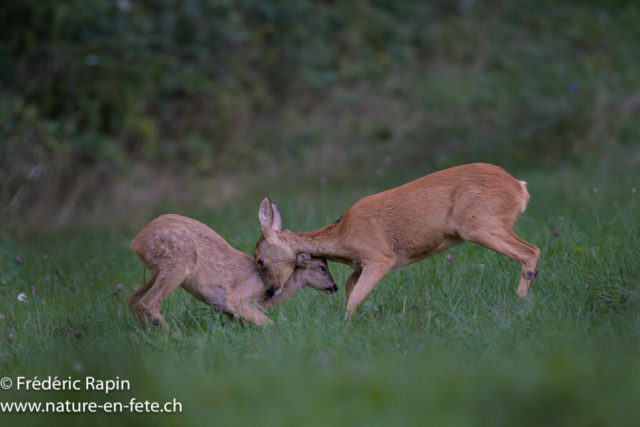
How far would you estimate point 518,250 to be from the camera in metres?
5.55

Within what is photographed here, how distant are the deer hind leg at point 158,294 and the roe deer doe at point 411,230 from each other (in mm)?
828

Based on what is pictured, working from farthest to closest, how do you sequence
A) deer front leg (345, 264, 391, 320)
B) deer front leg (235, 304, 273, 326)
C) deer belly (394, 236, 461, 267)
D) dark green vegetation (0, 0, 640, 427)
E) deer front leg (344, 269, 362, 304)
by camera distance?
deer front leg (344, 269, 362, 304) < deer belly (394, 236, 461, 267) < deer front leg (345, 264, 391, 320) < deer front leg (235, 304, 273, 326) < dark green vegetation (0, 0, 640, 427)

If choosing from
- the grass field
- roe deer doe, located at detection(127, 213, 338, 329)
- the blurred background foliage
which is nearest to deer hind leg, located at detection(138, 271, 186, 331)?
roe deer doe, located at detection(127, 213, 338, 329)

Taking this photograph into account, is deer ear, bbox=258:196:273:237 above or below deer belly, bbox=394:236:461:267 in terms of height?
above

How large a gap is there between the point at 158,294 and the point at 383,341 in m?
2.01

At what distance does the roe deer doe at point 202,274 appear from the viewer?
5539mm

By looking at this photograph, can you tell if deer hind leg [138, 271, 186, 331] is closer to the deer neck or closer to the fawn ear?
the fawn ear

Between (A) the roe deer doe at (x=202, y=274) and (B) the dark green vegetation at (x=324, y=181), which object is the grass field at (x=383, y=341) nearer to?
(B) the dark green vegetation at (x=324, y=181)

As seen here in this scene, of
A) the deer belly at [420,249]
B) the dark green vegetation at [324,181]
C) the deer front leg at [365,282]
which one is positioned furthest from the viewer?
the deer belly at [420,249]

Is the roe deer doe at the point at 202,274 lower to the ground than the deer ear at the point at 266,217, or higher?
lower

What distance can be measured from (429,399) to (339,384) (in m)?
0.46

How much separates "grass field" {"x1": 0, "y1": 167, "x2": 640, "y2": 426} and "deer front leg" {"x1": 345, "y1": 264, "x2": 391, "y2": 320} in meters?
0.10

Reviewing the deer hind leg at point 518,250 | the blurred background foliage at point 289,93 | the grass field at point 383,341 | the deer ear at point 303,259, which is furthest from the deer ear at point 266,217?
the blurred background foliage at point 289,93

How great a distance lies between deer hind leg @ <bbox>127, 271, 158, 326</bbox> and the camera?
5.61 meters
